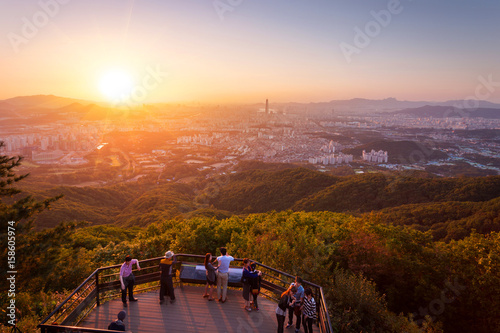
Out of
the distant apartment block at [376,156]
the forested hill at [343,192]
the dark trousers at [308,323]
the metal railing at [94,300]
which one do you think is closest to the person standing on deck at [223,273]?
the metal railing at [94,300]

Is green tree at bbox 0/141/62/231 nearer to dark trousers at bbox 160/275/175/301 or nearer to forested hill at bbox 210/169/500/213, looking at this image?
dark trousers at bbox 160/275/175/301

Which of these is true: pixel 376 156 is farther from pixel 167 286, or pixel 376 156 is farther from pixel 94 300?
pixel 94 300

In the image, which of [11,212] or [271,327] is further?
[11,212]

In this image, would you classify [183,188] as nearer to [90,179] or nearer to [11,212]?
[90,179]

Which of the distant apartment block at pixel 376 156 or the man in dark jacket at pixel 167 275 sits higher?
the man in dark jacket at pixel 167 275

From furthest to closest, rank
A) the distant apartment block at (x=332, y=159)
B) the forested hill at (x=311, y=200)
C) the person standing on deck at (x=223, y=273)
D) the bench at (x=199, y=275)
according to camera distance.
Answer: the distant apartment block at (x=332, y=159)
the forested hill at (x=311, y=200)
the bench at (x=199, y=275)
the person standing on deck at (x=223, y=273)

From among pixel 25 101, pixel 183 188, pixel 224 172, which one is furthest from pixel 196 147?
pixel 25 101

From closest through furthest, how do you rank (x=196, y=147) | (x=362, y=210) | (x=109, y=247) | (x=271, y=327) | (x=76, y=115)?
(x=271, y=327) < (x=109, y=247) < (x=362, y=210) < (x=196, y=147) < (x=76, y=115)

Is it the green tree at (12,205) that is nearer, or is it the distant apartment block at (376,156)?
the green tree at (12,205)

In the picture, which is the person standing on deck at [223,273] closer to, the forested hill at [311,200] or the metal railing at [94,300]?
the metal railing at [94,300]
